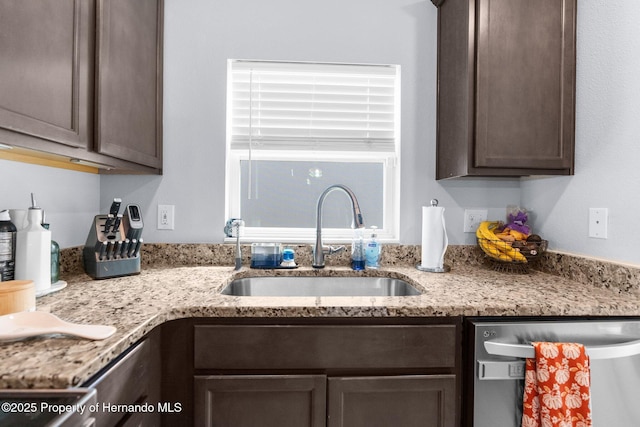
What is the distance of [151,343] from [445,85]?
1663mm

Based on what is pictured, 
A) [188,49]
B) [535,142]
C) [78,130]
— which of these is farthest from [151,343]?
[535,142]

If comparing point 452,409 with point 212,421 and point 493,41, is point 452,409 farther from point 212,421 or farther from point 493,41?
point 493,41

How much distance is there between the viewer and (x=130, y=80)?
139 cm

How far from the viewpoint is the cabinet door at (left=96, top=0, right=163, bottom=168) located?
3.91ft

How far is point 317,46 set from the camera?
5.82ft

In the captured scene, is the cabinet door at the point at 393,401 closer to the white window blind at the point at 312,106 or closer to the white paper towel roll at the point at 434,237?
the white paper towel roll at the point at 434,237

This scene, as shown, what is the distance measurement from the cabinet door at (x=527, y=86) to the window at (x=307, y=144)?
482 mm

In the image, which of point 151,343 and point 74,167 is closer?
point 151,343

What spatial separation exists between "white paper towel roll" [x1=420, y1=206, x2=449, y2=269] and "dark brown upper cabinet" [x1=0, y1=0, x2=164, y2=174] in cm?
133

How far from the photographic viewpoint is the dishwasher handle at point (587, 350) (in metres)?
1.04

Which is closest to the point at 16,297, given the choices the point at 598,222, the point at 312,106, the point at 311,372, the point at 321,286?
the point at 311,372

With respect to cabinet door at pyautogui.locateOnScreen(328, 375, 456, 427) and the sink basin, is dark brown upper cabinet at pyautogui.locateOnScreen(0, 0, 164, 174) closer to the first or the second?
the sink basin

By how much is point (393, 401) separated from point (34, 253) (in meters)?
1.25

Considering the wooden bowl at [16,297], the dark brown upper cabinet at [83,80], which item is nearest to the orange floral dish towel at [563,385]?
the wooden bowl at [16,297]
